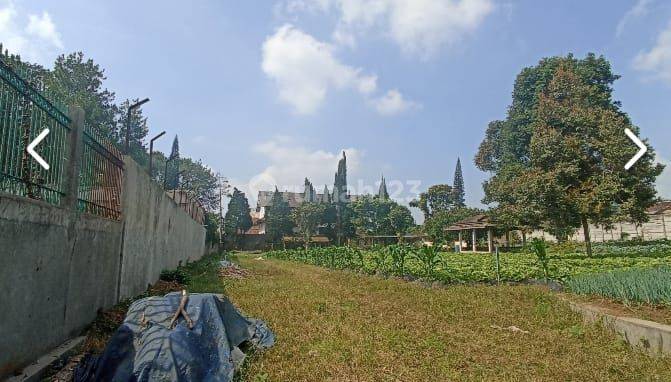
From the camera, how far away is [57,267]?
15.8 ft

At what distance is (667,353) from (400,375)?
339 cm

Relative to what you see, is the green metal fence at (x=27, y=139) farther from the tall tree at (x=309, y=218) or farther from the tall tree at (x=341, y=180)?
the tall tree at (x=341, y=180)

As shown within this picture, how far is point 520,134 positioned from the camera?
35281 mm

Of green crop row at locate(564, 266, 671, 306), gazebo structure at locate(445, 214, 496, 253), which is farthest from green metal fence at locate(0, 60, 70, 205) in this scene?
gazebo structure at locate(445, 214, 496, 253)

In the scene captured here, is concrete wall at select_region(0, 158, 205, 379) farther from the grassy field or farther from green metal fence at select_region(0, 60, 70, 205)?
the grassy field

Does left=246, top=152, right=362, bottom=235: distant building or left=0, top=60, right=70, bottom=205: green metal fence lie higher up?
left=246, top=152, right=362, bottom=235: distant building

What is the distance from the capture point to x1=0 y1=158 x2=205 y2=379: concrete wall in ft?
12.5

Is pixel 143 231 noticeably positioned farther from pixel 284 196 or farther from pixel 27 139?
pixel 284 196

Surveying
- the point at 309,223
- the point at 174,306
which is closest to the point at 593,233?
the point at 309,223

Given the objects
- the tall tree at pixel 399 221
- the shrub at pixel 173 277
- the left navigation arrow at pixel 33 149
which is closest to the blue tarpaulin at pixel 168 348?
the left navigation arrow at pixel 33 149

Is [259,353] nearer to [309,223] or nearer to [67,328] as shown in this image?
[67,328]

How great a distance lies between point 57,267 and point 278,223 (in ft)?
150

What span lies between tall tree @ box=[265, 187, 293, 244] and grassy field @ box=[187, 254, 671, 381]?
4052 centimetres

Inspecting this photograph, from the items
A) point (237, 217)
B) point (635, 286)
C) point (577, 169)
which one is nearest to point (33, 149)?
point (635, 286)
